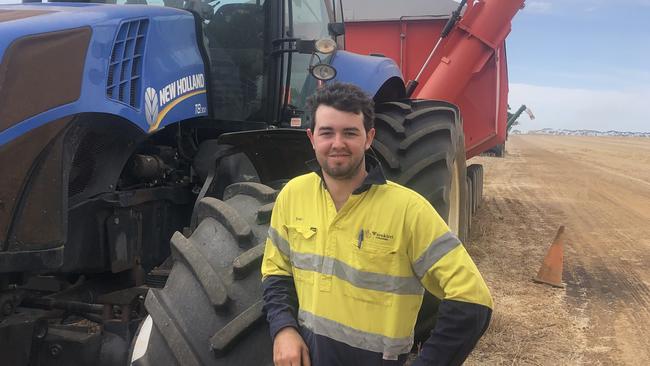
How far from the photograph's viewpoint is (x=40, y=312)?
8.84 feet

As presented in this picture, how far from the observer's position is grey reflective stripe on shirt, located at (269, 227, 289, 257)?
6.59ft

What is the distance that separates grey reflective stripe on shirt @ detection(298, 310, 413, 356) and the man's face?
46 centimetres

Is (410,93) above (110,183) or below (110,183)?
above

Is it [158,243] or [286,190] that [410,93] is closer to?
[158,243]

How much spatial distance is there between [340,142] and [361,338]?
597 millimetres

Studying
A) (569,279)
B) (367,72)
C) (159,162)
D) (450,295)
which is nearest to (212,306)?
(450,295)

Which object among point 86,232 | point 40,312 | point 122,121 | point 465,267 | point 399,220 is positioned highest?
point 122,121

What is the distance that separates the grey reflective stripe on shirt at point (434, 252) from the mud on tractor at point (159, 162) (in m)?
0.59

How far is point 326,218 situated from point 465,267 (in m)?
0.46

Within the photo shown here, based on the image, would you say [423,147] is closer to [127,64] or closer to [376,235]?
[127,64]

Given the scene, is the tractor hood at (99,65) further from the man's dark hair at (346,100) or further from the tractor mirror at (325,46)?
the man's dark hair at (346,100)

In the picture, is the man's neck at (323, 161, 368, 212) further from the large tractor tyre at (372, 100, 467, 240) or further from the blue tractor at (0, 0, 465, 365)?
the large tractor tyre at (372, 100, 467, 240)

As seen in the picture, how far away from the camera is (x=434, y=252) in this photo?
1727 millimetres

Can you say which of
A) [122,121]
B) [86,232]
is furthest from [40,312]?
[122,121]
